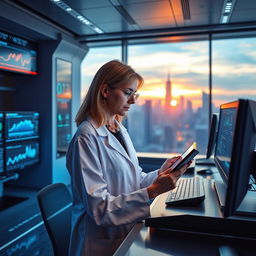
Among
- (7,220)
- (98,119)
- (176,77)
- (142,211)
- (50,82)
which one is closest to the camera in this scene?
(142,211)

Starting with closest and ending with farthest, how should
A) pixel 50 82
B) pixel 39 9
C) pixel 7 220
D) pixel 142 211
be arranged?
pixel 142 211
pixel 7 220
pixel 39 9
pixel 50 82

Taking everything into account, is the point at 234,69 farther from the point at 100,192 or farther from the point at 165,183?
the point at 100,192

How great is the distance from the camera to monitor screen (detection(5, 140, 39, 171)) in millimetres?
3822

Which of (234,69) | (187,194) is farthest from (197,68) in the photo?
(187,194)

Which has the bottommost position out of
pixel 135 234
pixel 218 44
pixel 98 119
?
pixel 135 234

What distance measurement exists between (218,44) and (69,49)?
259 centimetres

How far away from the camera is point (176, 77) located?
485 centimetres

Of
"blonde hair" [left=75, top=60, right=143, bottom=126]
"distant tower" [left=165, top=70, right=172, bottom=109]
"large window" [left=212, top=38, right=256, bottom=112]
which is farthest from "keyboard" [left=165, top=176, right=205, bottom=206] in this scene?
"distant tower" [left=165, top=70, right=172, bottom=109]

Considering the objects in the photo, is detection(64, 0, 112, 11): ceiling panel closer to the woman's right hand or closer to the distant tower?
the distant tower

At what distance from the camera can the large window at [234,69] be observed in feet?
14.8

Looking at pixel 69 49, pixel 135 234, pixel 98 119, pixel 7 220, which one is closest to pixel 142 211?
pixel 135 234

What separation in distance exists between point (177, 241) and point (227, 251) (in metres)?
0.17

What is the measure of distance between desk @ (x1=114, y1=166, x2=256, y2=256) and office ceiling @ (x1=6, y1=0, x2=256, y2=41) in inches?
120

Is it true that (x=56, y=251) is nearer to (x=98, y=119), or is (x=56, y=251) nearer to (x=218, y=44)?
(x=98, y=119)
